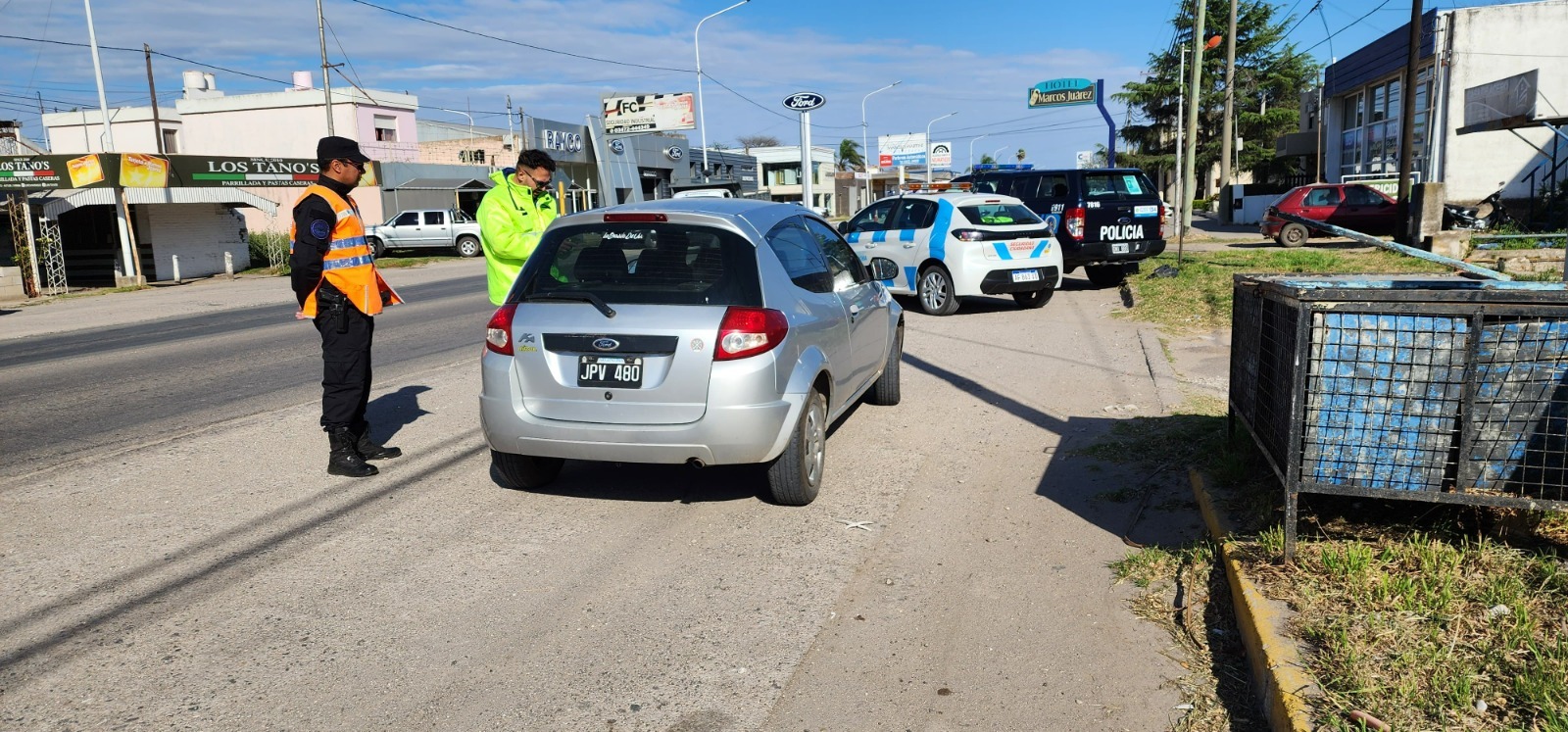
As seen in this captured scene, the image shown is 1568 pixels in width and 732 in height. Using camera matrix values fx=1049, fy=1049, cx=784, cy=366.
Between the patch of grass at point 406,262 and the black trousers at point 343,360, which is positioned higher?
the black trousers at point 343,360

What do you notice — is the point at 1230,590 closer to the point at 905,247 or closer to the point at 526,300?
the point at 526,300

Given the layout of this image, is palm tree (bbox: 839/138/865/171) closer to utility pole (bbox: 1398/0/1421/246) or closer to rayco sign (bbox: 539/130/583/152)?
rayco sign (bbox: 539/130/583/152)

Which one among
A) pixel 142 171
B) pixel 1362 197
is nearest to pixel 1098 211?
pixel 1362 197

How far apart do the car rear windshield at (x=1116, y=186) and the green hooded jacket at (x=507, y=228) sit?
10.2m

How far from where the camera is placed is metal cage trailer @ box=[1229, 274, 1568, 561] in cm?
378

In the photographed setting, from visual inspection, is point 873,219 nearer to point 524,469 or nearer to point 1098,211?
point 1098,211

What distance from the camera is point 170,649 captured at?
12.6ft

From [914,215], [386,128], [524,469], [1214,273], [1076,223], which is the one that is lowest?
[524,469]

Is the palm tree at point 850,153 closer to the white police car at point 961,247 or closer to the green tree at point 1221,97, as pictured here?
the green tree at point 1221,97

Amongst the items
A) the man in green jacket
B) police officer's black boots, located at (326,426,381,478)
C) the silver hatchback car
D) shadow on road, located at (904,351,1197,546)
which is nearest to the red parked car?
shadow on road, located at (904,351,1197,546)

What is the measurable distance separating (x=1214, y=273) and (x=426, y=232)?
2816 centimetres

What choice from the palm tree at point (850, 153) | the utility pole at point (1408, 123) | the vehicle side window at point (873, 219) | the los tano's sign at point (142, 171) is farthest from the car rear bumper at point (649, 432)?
the palm tree at point (850, 153)

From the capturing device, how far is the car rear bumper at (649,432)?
5.01 m

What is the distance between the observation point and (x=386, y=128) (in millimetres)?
49031
